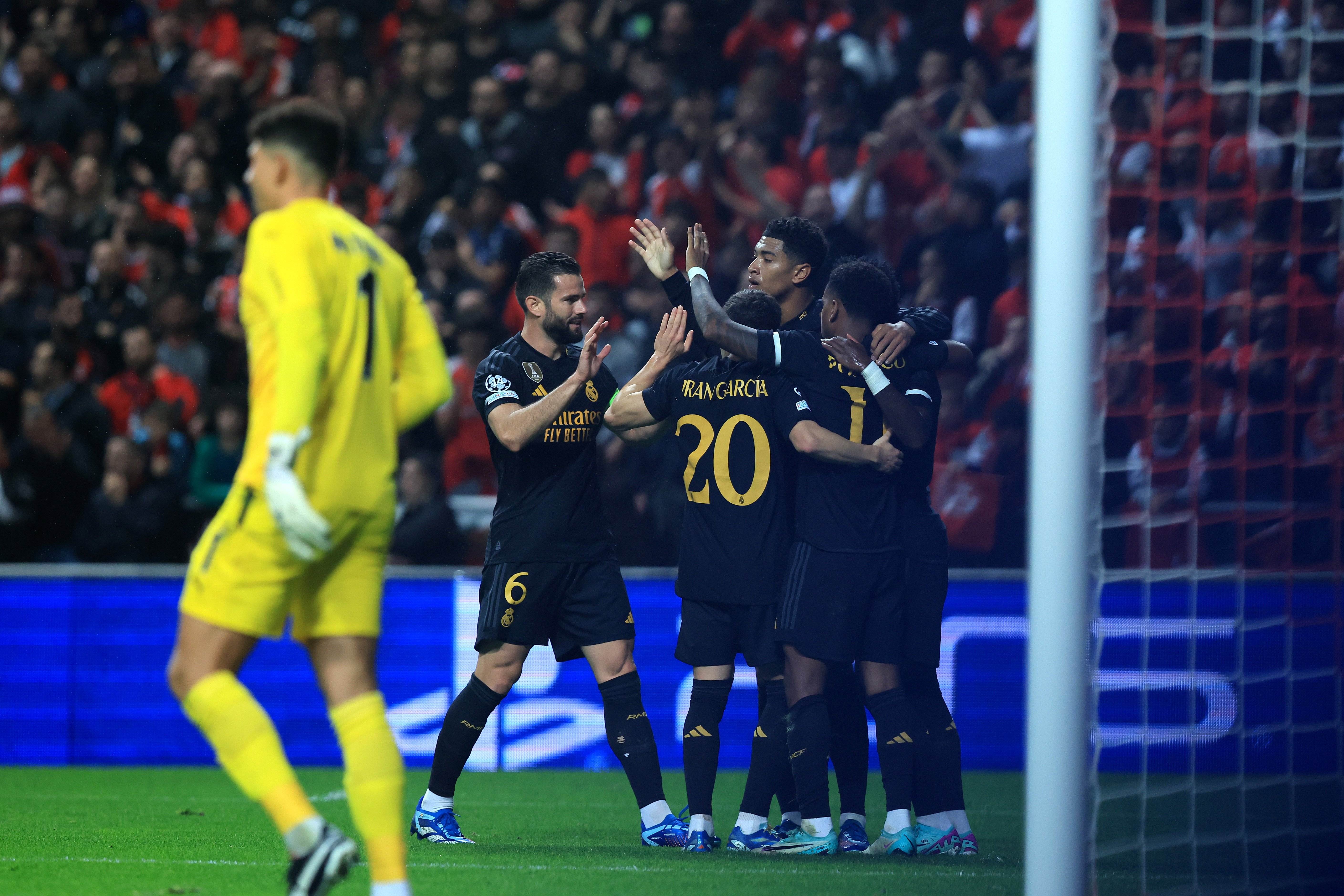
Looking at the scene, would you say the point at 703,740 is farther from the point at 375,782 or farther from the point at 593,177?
the point at 593,177

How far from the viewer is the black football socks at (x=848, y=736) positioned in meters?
5.83

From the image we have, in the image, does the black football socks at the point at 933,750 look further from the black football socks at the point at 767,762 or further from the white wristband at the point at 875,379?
the white wristband at the point at 875,379

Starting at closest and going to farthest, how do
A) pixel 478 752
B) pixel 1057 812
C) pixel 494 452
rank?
pixel 1057 812
pixel 494 452
pixel 478 752

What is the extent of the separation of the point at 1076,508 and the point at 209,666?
2092mm

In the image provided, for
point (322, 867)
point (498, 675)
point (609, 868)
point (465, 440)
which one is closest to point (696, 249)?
point (498, 675)

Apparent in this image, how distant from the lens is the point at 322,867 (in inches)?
138

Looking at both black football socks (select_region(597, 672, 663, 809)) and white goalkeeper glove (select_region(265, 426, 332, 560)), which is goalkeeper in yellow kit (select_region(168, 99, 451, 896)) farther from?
black football socks (select_region(597, 672, 663, 809))

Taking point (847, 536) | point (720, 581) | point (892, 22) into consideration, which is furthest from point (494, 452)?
point (892, 22)

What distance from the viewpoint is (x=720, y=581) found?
5.68 m

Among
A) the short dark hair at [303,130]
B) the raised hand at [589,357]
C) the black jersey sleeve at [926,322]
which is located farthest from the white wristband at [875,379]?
the short dark hair at [303,130]

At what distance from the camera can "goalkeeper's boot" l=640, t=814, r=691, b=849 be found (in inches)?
223

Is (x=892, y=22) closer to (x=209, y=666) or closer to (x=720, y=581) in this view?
(x=720, y=581)

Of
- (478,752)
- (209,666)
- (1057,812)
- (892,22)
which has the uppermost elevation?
(892,22)

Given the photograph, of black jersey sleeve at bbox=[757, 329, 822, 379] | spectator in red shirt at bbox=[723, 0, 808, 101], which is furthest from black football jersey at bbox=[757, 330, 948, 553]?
spectator in red shirt at bbox=[723, 0, 808, 101]
